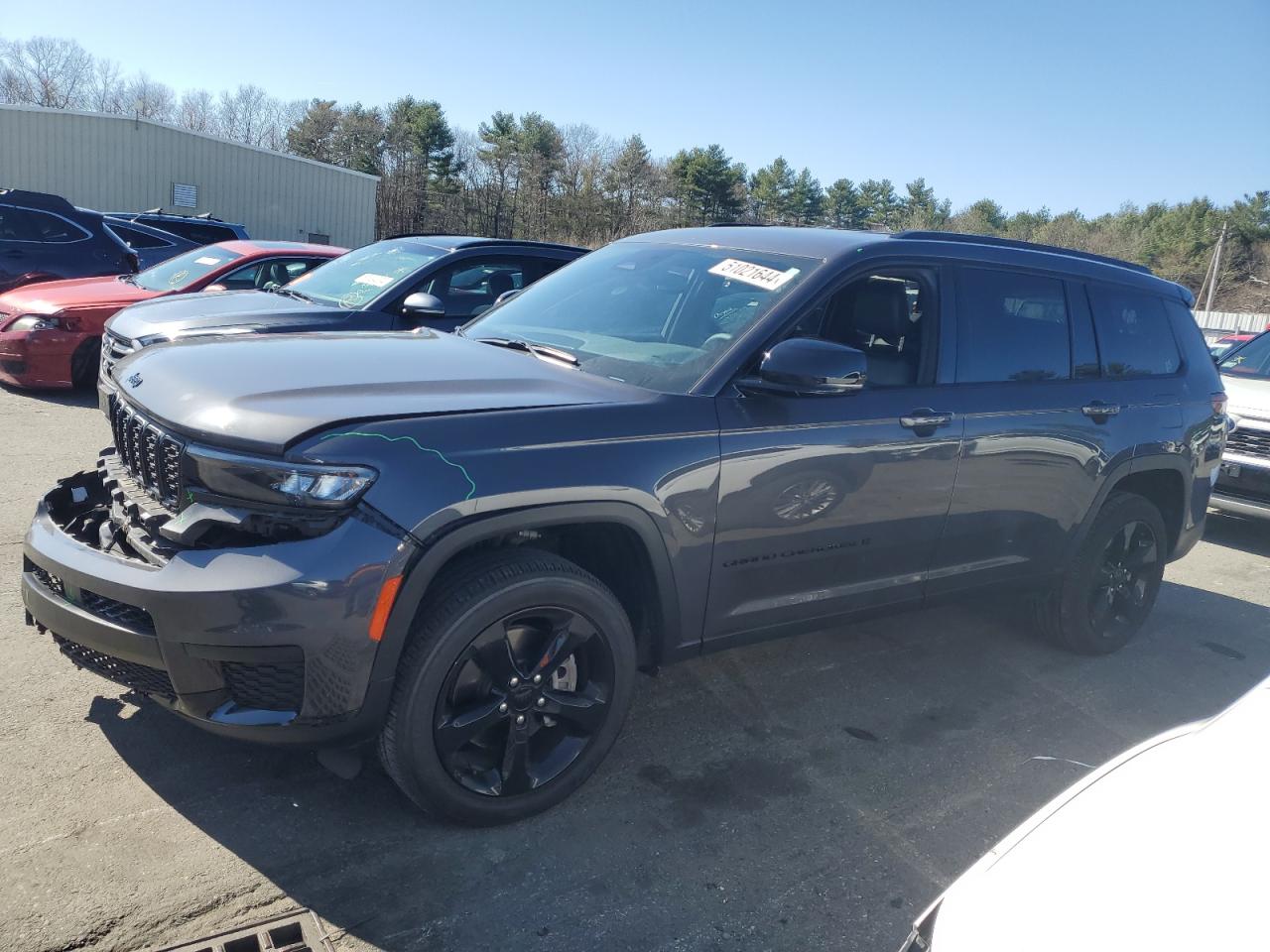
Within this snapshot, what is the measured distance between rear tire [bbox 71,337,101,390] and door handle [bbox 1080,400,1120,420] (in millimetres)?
7673

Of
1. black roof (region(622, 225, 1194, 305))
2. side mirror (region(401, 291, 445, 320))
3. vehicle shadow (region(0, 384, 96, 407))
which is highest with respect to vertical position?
black roof (region(622, 225, 1194, 305))

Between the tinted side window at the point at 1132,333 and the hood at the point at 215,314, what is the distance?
468cm

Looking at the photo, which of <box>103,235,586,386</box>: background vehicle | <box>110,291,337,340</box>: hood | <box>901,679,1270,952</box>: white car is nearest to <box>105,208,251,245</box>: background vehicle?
<box>103,235,586,386</box>: background vehicle

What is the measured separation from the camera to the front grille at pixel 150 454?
2.71 meters

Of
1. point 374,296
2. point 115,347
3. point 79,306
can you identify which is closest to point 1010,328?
point 374,296

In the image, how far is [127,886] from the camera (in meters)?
2.57

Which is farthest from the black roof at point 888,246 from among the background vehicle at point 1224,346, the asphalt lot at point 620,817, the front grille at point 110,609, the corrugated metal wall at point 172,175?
the corrugated metal wall at point 172,175

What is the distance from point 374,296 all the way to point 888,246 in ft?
14.2

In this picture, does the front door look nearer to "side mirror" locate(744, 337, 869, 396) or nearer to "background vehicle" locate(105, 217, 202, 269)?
"side mirror" locate(744, 337, 869, 396)

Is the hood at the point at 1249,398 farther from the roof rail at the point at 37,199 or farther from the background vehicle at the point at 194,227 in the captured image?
the background vehicle at the point at 194,227

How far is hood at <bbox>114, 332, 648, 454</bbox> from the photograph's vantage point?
2623mm

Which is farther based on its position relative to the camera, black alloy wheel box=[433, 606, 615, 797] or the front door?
the front door

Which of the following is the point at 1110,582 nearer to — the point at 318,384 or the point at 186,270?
the point at 318,384

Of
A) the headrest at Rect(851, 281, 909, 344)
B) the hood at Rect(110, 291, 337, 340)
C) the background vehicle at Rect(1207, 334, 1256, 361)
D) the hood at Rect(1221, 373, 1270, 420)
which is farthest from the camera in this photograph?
the background vehicle at Rect(1207, 334, 1256, 361)
